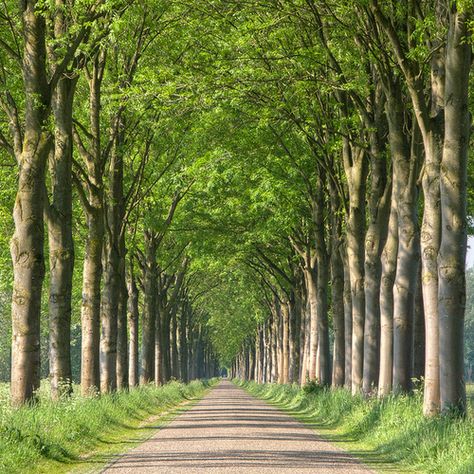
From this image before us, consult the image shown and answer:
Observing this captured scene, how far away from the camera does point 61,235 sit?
19406 mm

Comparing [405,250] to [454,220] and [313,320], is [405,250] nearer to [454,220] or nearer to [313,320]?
[454,220]

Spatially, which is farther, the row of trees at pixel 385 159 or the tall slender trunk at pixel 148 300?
the tall slender trunk at pixel 148 300

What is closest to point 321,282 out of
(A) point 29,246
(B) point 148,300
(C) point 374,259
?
(C) point 374,259

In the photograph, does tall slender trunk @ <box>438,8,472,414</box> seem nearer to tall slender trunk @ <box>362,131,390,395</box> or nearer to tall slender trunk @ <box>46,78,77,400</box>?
tall slender trunk @ <box>362,131,390,395</box>

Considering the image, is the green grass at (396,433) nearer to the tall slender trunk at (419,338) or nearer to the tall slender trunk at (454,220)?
the tall slender trunk at (454,220)

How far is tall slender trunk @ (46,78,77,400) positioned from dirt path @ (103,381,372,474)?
2.91m

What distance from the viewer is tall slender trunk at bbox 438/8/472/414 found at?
14.1 meters

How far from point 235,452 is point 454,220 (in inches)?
200

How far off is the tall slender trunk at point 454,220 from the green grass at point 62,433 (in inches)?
217

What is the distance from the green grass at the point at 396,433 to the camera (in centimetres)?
1129

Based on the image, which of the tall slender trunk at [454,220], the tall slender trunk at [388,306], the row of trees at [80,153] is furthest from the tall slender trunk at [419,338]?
the tall slender trunk at [454,220]

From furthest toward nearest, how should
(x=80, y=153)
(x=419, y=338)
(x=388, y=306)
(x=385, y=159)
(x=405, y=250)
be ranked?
(x=419, y=338)
(x=80, y=153)
(x=385, y=159)
(x=388, y=306)
(x=405, y=250)

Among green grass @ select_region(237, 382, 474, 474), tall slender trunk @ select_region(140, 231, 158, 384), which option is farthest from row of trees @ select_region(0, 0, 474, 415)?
green grass @ select_region(237, 382, 474, 474)

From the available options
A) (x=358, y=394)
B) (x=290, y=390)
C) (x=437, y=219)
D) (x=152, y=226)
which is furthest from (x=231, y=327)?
(x=437, y=219)
